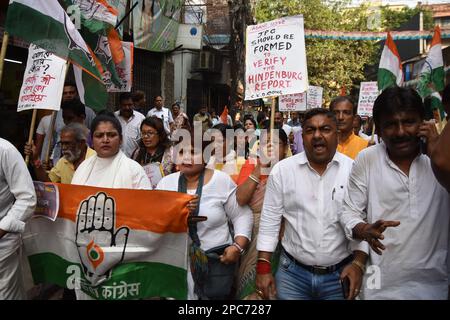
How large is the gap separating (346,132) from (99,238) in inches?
112

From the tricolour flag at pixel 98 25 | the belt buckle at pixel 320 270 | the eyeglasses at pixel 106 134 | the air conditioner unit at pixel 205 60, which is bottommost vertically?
the belt buckle at pixel 320 270

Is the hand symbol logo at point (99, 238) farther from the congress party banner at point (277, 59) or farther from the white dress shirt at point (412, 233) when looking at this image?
the congress party banner at point (277, 59)

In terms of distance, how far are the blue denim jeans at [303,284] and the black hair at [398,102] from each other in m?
0.95

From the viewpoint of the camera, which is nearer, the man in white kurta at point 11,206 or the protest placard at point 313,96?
the man in white kurta at point 11,206

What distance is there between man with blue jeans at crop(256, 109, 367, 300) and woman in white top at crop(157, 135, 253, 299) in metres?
0.38

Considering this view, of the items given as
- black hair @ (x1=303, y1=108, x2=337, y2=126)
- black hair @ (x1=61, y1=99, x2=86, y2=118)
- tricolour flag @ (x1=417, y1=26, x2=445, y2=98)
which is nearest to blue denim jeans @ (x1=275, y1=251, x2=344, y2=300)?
black hair @ (x1=303, y1=108, x2=337, y2=126)

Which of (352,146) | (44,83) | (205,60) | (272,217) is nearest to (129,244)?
(272,217)

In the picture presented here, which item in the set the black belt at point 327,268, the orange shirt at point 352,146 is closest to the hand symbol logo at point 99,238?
the black belt at point 327,268

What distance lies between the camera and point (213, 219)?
328 centimetres

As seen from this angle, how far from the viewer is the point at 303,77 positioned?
449cm

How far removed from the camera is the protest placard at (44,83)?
14.3 feet

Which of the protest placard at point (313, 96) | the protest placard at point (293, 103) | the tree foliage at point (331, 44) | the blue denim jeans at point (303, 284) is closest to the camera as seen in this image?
the blue denim jeans at point (303, 284)

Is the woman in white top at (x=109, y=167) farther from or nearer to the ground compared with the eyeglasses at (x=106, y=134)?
nearer to the ground

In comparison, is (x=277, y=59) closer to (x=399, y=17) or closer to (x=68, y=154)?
(x=68, y=154)
